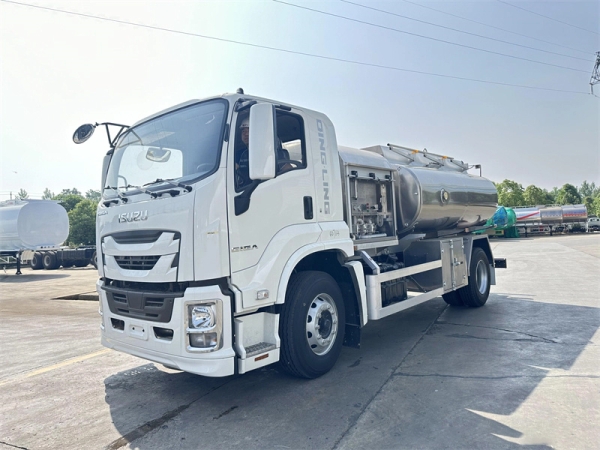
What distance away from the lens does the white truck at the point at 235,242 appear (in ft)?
12.6

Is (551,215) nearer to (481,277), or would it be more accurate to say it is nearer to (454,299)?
(481,277)

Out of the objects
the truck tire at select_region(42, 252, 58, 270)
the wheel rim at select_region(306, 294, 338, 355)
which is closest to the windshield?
the wheel rim at select_region(306, 294, 338, 355)

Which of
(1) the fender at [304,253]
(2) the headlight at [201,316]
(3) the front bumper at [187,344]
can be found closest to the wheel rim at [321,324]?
(1) the fender at [304,253]

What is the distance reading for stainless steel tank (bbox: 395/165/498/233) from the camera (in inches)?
267

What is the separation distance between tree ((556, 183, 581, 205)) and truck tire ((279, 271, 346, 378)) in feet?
281

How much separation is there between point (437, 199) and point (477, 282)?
2.45m

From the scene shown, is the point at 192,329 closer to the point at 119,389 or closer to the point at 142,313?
the point at 142,313

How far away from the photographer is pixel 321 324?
16.0 ft

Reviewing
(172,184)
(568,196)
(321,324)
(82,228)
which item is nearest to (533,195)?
(568,196)

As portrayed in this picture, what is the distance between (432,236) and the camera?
7965 millimetres

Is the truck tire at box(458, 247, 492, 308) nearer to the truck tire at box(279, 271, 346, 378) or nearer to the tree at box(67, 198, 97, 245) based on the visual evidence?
the truck tire at box(279, 271, 346, 378)

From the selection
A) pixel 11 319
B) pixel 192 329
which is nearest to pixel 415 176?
pixel 192 329

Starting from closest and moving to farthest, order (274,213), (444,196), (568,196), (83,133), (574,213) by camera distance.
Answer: (274,213) → (83,133) → (444,196) → (574,213) → (568,196)

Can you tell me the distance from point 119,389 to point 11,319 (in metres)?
6.51
